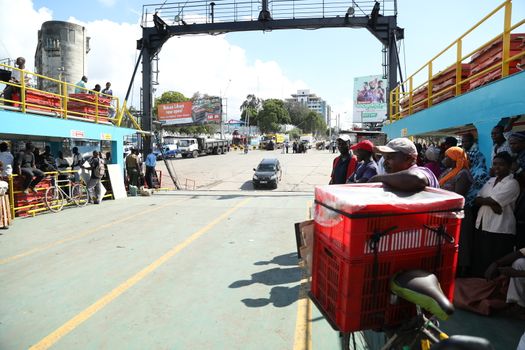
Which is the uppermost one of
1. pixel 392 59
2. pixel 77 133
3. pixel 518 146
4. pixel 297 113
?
pixel 297 113

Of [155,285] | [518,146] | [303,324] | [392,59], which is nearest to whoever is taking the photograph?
[303,324]

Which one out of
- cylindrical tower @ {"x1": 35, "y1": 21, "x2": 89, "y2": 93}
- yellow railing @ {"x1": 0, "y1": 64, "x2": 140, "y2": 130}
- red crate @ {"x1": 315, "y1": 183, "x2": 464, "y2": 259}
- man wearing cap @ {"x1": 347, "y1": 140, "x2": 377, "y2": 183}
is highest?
cylindrical tower @ {"x1": 35, "y1": 21, "x2": 89, "y2": 93}

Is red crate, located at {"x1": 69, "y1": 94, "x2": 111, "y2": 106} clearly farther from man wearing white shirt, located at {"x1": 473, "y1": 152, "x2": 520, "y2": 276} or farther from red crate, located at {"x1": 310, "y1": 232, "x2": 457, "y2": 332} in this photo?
red crate, located at {"x1": 310, "y1": 232, "x2": 457, "y2": 332}

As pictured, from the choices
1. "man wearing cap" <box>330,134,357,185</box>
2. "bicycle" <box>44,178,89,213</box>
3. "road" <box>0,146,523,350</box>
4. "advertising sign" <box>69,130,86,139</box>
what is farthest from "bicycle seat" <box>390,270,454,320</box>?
"advertising sign" <box>69,130,86,139</box>

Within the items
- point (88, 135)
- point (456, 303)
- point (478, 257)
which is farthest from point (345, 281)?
point (88, 135)

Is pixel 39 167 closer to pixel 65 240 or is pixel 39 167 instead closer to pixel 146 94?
pixel 65 240

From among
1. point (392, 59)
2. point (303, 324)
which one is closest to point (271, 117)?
point (392, 59)

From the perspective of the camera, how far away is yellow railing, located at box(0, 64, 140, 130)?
9016 millimetres

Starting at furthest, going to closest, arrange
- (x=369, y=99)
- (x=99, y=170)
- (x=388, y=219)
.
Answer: (x=369, y=99), (x=99, y=170), (x=388, y=219)

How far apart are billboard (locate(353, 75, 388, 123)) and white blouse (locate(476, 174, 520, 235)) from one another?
3943cm

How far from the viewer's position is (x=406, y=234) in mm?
1856

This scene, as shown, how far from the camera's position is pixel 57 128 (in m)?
10.2

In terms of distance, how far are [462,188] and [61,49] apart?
3087cm

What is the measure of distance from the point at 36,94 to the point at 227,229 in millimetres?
7096
